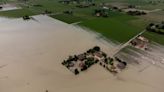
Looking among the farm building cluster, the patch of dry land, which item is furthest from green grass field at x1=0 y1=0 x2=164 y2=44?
the farm building cluster

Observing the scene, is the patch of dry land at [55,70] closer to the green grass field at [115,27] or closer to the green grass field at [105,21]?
the green grass field at [115,27]

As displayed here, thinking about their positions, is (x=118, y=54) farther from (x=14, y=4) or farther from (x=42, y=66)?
(x=14, y=4)

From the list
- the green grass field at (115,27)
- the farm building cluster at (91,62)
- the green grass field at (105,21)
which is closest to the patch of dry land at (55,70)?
the farm building cluster at (91,62)

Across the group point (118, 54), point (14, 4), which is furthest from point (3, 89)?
point (14, 4)

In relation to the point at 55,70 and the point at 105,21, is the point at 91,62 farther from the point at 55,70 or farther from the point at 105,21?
the point at 105,21

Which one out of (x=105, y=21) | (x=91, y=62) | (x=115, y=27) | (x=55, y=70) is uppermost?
(x=105, y=21)

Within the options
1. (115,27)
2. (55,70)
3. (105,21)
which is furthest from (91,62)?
(105,21)
